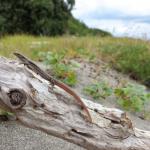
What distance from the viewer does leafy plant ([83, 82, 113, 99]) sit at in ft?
18.1

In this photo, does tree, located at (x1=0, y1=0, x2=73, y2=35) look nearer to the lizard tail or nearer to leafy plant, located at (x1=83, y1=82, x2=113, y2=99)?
leafy plant, located at (x1=83, y1=82, x2=113, y2=99)

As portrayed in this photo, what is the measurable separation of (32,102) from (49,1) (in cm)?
1353

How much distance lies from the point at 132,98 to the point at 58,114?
8.51 ft

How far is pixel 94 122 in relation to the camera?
3.06 meters

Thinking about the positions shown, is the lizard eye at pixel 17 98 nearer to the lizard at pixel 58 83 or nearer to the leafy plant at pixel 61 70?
the lizard at pixel 58 83

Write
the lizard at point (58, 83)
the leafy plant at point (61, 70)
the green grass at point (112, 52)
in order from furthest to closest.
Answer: the green grass at point (112, 52)
the leafy plant at point (61, 70)
the lizard at point (58, 83)

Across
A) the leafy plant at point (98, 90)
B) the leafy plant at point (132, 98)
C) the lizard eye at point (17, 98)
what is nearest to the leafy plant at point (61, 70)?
the leafy plant at point (98, 90)

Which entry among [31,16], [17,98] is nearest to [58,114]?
[17,98]

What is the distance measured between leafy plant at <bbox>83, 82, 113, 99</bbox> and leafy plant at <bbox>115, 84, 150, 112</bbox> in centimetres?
11

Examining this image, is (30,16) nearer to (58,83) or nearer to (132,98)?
(132,98)

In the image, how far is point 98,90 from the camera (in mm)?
5598

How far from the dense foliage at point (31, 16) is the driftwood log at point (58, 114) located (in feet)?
42.7

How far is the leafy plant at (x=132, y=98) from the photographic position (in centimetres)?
545

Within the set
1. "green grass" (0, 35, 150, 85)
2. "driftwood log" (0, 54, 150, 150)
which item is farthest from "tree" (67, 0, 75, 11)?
"driftwood log" (0, 54, 150, 150)
